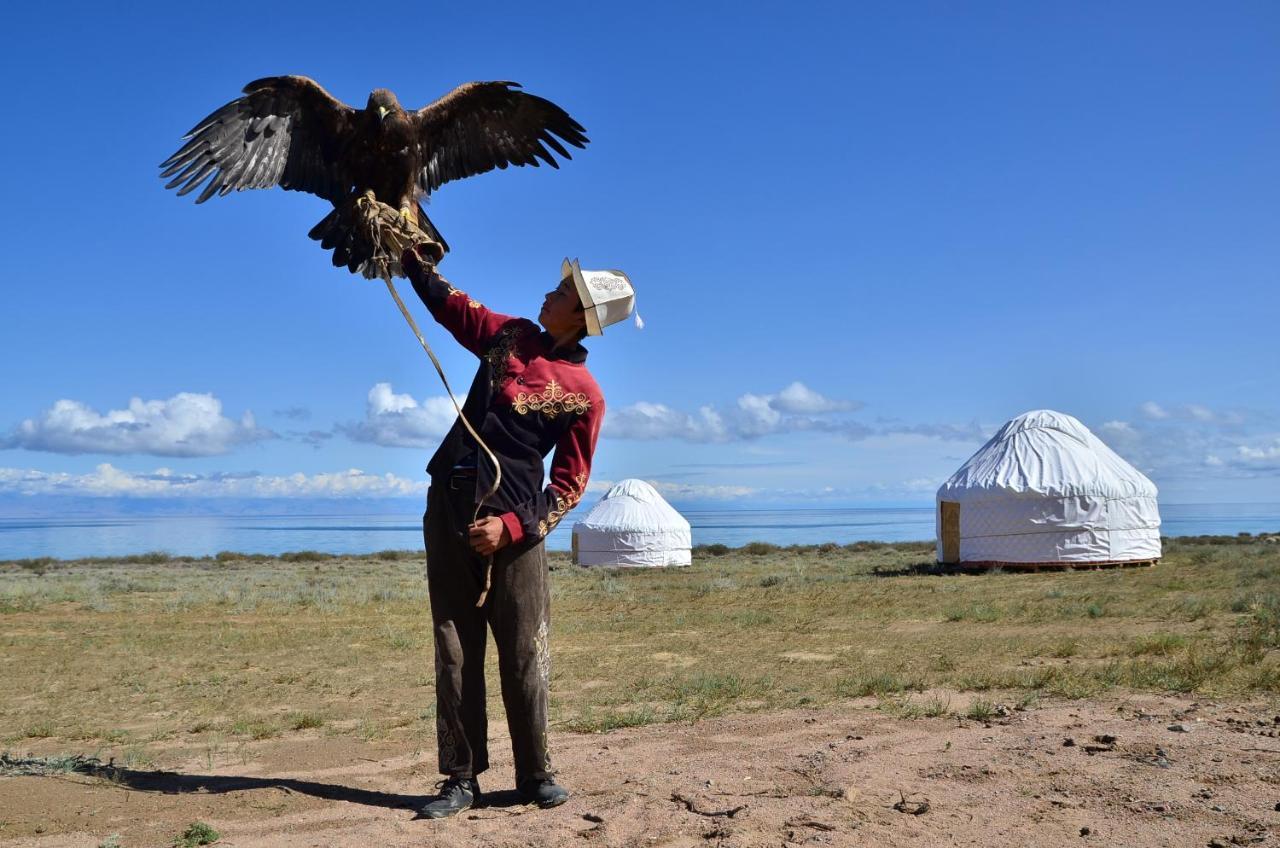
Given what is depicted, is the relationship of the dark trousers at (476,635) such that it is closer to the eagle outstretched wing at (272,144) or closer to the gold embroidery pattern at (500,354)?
the gold embroidery pattern at (500,354)

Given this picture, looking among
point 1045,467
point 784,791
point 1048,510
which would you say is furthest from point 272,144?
point 1045,467

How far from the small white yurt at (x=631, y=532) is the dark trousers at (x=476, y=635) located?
20493 mm

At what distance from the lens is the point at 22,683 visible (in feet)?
27.1

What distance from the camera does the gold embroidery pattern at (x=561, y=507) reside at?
11.5 feet

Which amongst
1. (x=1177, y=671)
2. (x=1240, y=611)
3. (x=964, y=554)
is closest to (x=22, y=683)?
(x=1177, y=671)

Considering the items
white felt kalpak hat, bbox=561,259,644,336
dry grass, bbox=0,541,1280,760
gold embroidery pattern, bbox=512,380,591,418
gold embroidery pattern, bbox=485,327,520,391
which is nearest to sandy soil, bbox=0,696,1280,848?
dry grass, bbox=0,541,1280,760

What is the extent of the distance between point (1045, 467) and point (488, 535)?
1846 cm

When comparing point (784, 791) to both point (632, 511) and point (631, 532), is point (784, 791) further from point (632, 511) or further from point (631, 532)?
point (632, 511)

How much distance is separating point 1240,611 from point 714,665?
6.23 meters

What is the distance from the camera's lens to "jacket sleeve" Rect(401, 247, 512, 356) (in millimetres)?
3629

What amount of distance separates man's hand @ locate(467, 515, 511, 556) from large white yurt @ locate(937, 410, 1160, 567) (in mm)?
17543

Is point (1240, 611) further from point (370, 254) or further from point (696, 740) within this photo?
point (370, 254)

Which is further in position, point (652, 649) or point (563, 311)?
point (652, 649)

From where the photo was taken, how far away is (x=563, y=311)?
3568 millimetres
